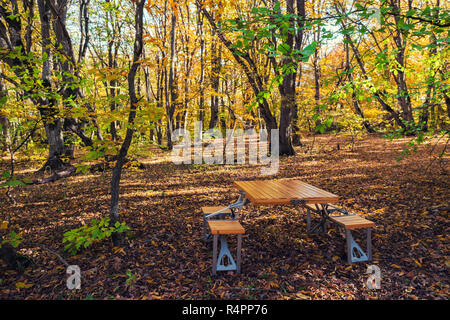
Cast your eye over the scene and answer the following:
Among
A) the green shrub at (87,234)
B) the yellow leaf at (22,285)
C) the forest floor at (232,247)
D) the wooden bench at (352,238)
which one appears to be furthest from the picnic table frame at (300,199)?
the yellow leaf at (22,285)

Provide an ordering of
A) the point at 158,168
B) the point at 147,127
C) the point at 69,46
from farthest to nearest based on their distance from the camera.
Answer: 1. the point at 158,168
2. the point at 69,46
3. the point at 147,127

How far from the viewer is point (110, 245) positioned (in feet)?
12.1

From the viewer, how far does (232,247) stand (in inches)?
149

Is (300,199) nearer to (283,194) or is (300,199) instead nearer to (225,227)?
(283,194)

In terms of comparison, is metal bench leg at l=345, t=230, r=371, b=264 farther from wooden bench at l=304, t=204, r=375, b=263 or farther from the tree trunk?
the tree trunk

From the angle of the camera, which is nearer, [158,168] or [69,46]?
[69,46]

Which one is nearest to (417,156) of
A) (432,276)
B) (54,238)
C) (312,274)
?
(432,276)

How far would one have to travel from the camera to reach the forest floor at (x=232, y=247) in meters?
2.85

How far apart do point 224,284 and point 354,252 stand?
184cm

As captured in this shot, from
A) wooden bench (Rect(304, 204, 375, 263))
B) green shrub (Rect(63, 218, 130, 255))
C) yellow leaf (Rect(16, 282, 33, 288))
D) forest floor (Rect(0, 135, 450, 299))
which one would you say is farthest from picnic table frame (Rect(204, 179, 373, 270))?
yellow leaf (Rect(16, 282, 33, 288))

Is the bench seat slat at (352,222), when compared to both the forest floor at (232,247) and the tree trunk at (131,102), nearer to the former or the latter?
the forest floor at (232,247)

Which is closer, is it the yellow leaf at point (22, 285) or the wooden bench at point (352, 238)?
the yellow leaf at point (22, 285)
